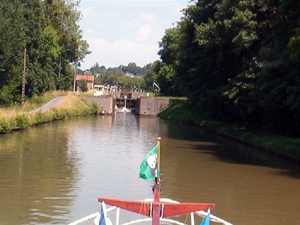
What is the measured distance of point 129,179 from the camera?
70.2ft

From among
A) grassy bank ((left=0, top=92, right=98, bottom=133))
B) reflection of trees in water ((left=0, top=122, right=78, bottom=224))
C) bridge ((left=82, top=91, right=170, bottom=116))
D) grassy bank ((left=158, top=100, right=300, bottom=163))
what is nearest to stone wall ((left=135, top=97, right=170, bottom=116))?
bridge ((left=82, top=91, right=170, bottom=116))

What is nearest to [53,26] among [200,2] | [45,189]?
[200,2]

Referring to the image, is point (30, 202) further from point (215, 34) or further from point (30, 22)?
point (30, 22)

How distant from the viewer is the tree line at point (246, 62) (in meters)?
27.6

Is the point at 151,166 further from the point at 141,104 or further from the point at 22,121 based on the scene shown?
the point at 141,104

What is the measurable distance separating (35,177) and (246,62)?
66.5 ft

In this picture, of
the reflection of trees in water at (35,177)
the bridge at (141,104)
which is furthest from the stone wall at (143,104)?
the reflection of trees in water at (35,177)

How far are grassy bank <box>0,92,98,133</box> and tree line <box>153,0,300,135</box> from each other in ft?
40.5

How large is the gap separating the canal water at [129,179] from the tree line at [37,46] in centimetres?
1525

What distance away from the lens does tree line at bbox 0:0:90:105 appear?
49.3 m

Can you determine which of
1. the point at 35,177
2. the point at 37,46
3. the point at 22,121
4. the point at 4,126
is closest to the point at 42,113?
the point at 22,121

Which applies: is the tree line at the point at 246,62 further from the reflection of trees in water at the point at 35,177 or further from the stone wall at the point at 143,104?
the stone wall at the point at 143,104

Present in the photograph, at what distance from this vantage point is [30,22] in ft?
184

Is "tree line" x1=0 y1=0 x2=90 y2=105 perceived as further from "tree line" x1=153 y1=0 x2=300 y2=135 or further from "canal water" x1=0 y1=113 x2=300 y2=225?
"canal water" x1=0 y1=113 x2=300 y2=225
